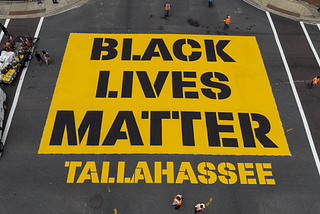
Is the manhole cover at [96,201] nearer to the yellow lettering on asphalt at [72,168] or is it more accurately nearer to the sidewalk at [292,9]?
the yellow lettering on asphalt at [72,168]

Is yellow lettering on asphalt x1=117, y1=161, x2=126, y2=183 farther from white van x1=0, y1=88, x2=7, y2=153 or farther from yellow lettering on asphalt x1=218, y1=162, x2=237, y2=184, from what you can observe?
white van x1=0, y1=88, x2=7, y2=153

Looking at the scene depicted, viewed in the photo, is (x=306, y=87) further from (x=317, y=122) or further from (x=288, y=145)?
(x=288, y=145)

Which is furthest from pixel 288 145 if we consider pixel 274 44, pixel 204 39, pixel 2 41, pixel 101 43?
pixel 2 41

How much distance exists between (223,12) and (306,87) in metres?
11.8

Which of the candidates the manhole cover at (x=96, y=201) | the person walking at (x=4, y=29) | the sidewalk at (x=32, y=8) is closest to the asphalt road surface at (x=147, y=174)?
the manhole cover at (x=96, y=201)

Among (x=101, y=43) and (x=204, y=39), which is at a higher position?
(x=204, y=39)

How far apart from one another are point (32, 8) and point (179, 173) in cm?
2346

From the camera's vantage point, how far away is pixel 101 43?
2069cm

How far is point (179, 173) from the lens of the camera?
1450 cm

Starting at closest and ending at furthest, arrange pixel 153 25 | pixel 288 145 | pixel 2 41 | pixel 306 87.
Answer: pixel 288 145, pixel 306 87, pixel 2 41, pixel 153 25

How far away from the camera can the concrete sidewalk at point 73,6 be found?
74.3 feet

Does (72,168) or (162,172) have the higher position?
(162,172)

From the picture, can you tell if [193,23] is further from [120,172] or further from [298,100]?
[120,172]

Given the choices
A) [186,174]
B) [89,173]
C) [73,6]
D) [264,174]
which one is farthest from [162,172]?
[73,6]
